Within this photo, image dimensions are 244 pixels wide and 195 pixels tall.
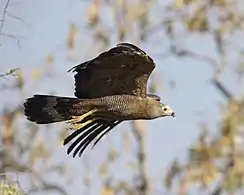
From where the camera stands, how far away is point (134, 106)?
5.64 meters

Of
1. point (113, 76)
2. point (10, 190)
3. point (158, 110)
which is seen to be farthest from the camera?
point (158, 110)

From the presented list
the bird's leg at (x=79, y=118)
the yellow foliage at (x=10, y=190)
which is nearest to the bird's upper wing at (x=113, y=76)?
the bird's leg at (x=79, y=118)

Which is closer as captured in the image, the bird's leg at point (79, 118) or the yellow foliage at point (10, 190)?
the yellow foliage at point (10, 190)

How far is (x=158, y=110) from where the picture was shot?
5.79 meters

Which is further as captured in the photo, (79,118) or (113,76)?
(113,76)

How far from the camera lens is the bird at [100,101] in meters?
5.55

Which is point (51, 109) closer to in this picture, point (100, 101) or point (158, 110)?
point (100, 101)

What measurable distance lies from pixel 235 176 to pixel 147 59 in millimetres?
6272

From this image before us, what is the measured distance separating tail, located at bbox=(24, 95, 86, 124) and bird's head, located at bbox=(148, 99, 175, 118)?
45cm

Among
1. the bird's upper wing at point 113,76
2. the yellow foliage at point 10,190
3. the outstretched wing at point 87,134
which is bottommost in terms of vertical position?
the yellow foliage at point 10,190

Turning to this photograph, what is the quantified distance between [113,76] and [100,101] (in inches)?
6.8

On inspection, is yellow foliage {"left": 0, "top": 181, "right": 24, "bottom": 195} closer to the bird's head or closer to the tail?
the tail

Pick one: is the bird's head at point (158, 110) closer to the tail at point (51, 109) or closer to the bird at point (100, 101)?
the bird at point (100, 101)

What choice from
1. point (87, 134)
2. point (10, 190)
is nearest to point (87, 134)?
point (87, 134)
